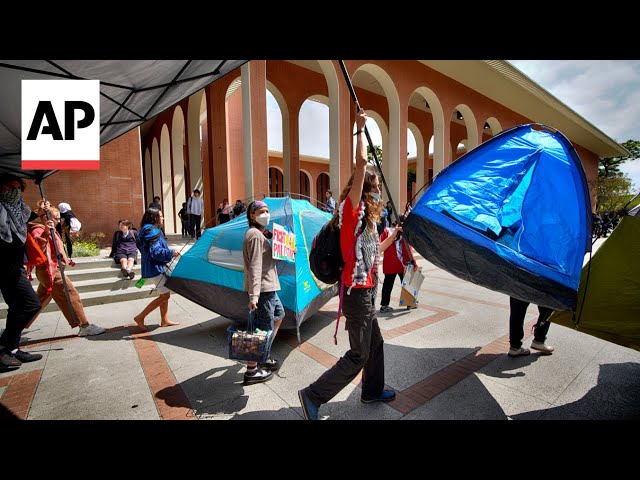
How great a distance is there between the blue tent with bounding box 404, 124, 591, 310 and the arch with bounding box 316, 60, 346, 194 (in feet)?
31.9

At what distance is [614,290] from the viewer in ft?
7.80

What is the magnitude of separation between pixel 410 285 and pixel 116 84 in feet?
16.4

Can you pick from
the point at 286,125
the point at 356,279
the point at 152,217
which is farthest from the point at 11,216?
the point at 286,125

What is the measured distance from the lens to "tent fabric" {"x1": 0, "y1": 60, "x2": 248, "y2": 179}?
318 centimetres

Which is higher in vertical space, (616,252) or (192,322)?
(616,252)

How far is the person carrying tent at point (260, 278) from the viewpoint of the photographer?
2.92m

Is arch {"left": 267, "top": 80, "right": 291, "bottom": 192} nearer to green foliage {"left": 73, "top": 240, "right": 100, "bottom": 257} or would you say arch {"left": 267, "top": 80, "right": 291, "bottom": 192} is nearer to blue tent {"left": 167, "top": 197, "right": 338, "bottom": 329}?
green foliage {"left": 73, "top": 240, "right": 100, "bottom": 257}

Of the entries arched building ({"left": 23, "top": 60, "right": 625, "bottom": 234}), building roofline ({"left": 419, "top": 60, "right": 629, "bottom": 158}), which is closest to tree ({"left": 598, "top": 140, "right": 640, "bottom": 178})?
building roofline ({"left": 419, "top": 60, "right": 629, "bottom": 158})

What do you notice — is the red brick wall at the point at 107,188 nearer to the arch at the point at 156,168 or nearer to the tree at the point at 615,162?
the arch at the point at 156,168

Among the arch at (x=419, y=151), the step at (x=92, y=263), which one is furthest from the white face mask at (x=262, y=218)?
the arch at (x=419, y=151)
